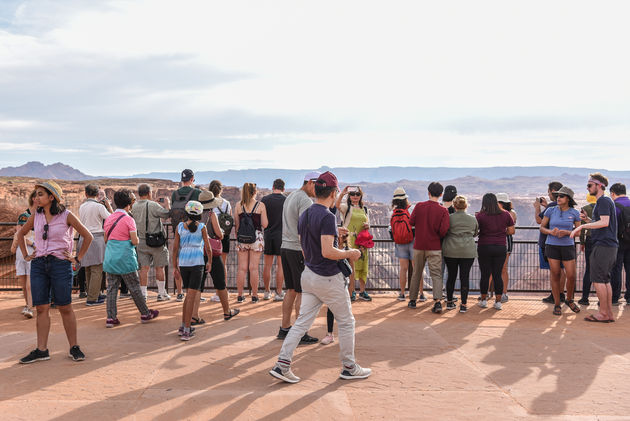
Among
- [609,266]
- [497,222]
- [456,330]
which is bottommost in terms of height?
[456,330]

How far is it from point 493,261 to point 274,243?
3587 millimetres

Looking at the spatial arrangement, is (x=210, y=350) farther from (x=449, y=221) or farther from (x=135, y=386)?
(x=449, y=221)

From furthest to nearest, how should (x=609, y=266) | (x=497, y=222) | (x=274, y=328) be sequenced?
(x=497, y=222), (x=609, y=266), (x=274, y=328)

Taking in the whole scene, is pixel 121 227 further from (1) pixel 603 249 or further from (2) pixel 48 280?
(1) pixel 603 249

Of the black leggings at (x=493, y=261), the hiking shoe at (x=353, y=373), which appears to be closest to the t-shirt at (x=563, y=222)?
the black leggings at (x=493, y=261)

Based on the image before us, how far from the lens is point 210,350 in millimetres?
5793

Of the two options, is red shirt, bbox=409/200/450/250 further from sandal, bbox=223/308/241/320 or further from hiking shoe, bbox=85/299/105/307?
hiking shoe, bbox=85/299/105/307

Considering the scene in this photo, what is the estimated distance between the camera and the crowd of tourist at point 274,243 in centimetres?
541

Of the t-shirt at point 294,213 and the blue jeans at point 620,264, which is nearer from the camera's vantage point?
A: the t-shirt at point 294,213

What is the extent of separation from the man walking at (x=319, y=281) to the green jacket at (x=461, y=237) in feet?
12.1

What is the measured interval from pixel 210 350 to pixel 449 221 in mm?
4197

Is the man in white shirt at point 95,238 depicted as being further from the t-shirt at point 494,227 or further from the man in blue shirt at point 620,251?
the man in blue shirt at point 620,251

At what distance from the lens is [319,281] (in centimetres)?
468

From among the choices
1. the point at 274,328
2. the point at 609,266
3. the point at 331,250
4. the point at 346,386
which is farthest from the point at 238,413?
the point at 609,266
